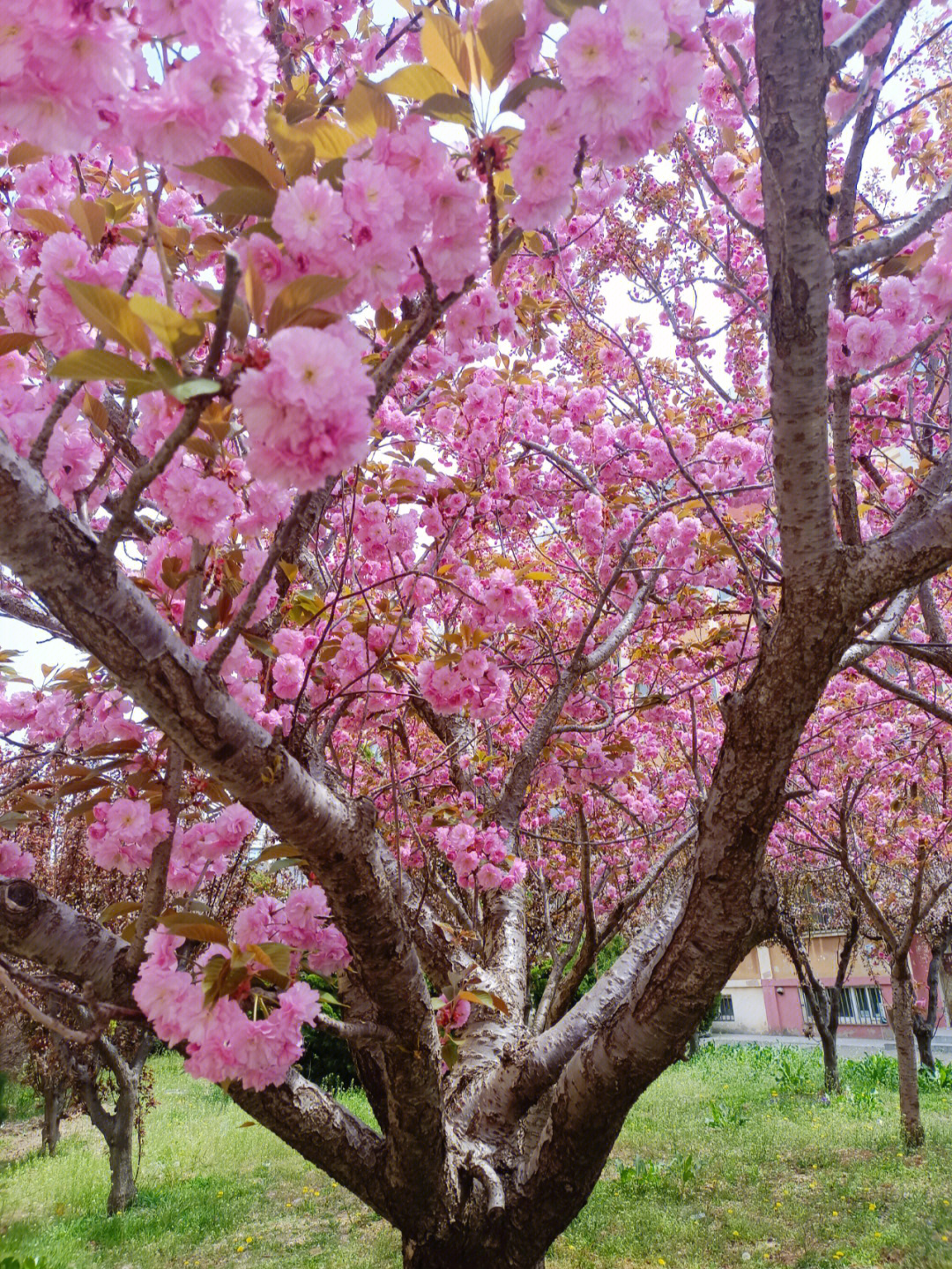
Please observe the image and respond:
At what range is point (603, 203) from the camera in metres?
3.07

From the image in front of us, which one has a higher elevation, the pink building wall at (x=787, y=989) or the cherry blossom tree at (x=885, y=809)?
the cherry blossom tree at (x=885, y=809)

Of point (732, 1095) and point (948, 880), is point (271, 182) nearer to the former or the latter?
point (948, 880)

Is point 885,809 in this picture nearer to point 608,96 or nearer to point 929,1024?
point 929,1024

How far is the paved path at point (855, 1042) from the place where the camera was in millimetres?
13094

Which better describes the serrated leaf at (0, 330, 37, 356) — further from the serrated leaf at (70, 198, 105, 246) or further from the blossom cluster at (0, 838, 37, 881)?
the blossom cluster at (0, 838, 37, 881)

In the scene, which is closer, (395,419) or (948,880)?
(395,419)

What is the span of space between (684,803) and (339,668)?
4885 millimetres

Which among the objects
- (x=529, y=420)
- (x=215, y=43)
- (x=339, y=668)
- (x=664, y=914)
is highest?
(x=529, y=420)

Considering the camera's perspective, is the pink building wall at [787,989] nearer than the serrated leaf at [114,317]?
No

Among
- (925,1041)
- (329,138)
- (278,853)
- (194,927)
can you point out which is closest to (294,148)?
(329,138)

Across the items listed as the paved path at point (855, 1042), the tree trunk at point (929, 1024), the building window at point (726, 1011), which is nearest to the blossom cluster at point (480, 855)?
the tree trunk at point (929, 1024)

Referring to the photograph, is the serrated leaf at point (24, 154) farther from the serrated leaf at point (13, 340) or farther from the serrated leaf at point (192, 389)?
the serrated leaf at point (192, 389)

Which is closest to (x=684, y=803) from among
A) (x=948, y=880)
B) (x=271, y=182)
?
(x=948, y=880)

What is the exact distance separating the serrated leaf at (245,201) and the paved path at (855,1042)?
1387 cm
